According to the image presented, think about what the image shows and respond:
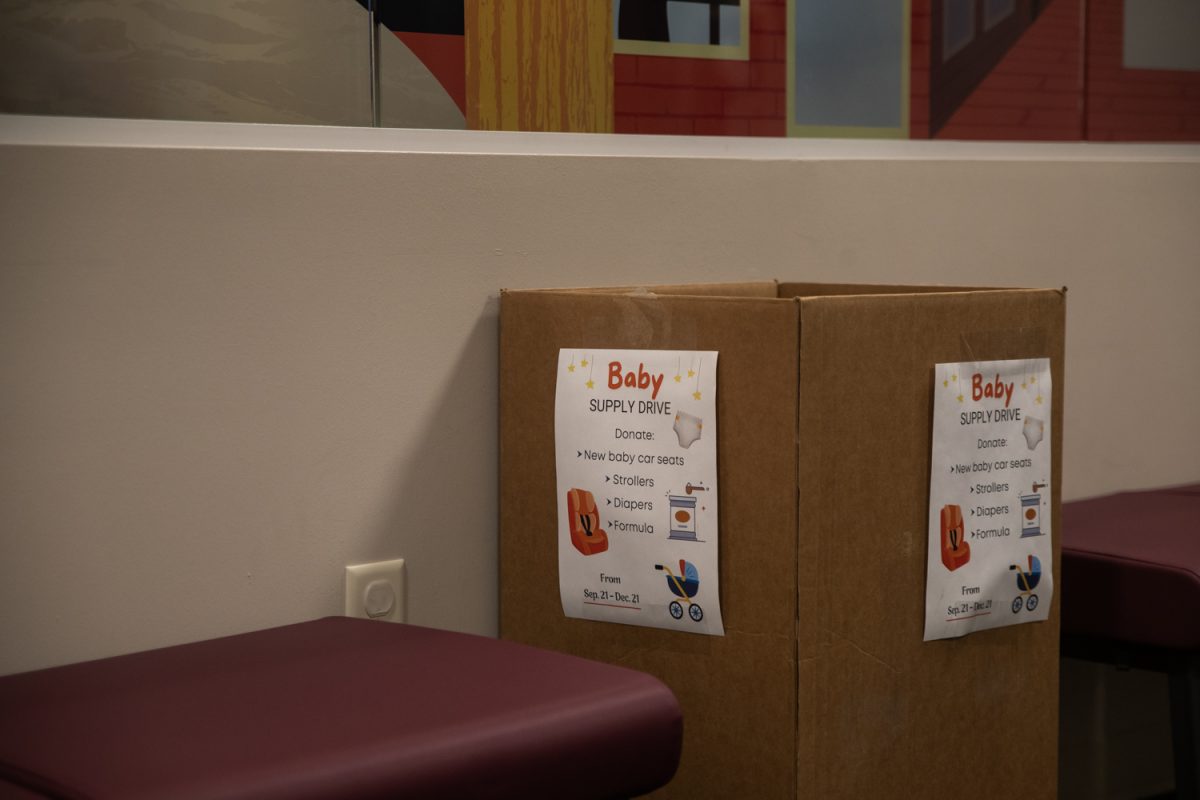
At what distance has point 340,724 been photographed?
3.10ft

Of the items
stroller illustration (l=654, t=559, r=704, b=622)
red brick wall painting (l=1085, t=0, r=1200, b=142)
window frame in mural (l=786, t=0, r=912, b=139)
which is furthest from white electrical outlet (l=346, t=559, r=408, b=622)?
red brick wall painting (l=1085, t=0, r=1200, b=142)

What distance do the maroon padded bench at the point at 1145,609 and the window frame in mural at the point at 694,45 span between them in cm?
70

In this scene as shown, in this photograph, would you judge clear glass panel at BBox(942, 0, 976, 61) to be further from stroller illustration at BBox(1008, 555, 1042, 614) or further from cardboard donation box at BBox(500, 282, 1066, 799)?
stroller illustration at BBox(1008, 555, 1042, 614)

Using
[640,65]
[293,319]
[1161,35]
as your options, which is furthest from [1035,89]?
[293,319]

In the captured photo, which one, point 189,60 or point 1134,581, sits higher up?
point 189,60

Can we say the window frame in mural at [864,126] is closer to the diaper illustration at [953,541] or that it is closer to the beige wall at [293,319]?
the beige wall at [293,319]

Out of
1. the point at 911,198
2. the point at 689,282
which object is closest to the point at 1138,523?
the point at 911,198

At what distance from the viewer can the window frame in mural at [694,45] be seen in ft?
4.85

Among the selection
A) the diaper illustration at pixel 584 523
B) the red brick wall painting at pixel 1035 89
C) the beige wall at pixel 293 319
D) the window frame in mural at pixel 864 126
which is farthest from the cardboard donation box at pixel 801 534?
the red brick wall painting at pixel 1035 89

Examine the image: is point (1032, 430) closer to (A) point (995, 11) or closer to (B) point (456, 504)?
(B) point (456, 504)

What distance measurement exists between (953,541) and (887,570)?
8cm

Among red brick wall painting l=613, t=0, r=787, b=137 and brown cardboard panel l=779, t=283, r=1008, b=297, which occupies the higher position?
red brick wall painting l=613, t=0, r=787, b=137

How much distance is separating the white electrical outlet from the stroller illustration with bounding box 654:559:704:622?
30 centimetres

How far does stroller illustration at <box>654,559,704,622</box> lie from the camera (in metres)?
1.21
